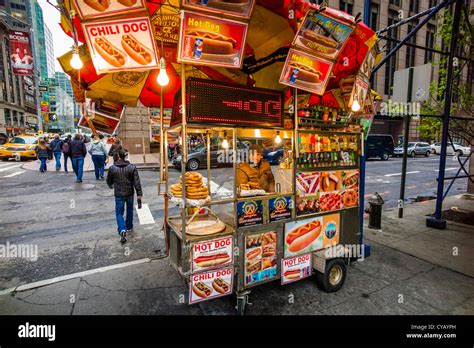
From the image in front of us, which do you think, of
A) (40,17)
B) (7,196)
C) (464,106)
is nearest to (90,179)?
(7,196)

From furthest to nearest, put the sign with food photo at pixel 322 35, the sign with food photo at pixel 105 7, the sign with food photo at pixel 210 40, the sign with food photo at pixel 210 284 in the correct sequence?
the sign with food photo at pixel 210 284 < the sign with food photo at pixel 322 35 < the sign with food photo at pixel 210 40 < the sign with food photo at pixel 105 7

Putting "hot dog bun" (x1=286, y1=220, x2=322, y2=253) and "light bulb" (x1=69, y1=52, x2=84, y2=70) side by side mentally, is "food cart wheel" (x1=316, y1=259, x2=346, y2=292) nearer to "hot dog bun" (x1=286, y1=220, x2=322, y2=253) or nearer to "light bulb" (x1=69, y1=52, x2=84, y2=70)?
"hot dog bun" (x1=286, y1=220, x2=322, y2=253)

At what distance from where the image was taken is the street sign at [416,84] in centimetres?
608

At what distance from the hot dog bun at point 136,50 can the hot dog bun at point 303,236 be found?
3032mm

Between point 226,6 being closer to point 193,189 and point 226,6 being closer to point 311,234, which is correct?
point 193,189

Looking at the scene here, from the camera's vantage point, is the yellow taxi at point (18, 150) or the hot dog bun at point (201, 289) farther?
the yellow taxi at point (18, 150)

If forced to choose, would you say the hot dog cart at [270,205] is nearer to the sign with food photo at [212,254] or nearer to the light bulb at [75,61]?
the sign with food photo at [212,254]

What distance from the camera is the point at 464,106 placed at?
780 centimetres

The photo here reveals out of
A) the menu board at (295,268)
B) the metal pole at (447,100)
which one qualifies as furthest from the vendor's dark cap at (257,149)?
the metal pole at (447,100)

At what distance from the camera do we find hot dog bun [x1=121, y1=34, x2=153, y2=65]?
2.68 metres

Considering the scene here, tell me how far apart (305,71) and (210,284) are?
308 cm

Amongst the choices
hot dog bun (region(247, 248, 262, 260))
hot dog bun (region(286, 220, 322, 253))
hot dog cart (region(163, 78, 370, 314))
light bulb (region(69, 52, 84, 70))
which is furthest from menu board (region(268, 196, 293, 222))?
light bulb (region(69, 52, 84, 70))

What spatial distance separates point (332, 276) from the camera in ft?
13.4

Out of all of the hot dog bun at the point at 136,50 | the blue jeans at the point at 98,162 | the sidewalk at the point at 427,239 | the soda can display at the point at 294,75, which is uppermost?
the hot dog bun at the point at 136,50
